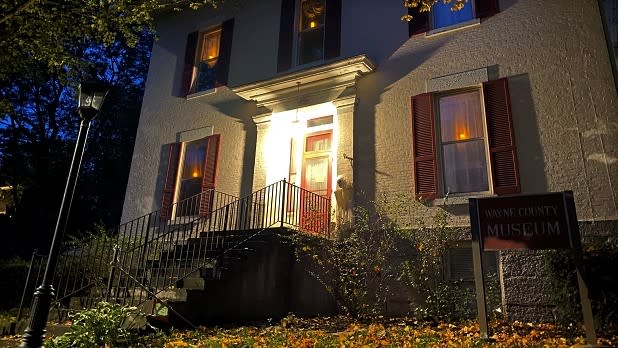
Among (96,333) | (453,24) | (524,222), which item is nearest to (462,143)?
(453,24)

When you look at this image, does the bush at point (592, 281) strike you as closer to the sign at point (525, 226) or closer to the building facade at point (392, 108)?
the sign at point (525, 226)

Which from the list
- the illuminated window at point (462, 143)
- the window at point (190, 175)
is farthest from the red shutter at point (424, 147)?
the window at point (190, 175)

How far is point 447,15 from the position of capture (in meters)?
8.46

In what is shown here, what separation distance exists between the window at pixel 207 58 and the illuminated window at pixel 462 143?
224 inches

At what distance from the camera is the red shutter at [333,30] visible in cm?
940

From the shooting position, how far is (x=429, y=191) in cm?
733

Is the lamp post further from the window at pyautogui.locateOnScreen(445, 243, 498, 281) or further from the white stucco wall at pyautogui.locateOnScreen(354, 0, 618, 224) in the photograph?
the window at pyautogui.locateOnScreen(445, 243, 498, 281)

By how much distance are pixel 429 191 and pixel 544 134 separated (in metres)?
2.02

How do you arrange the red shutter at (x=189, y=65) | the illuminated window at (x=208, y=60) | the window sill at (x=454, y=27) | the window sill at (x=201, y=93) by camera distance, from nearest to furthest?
the window sill at (x=454, y=27), the window sill at (x=201, y=93), the illuminated window at (x=208, y=60), the red shutter at (x=189, y=65)

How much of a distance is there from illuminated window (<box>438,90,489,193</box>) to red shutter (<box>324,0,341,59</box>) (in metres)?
2.74

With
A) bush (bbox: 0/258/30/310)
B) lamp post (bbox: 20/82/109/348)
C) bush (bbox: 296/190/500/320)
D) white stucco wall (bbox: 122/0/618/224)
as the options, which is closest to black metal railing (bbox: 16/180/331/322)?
bush (bbox: 296/190/500/320)

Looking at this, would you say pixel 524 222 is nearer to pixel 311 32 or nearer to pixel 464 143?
pixel 464 143

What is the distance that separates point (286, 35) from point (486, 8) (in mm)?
4513

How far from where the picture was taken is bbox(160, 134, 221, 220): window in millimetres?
9859
